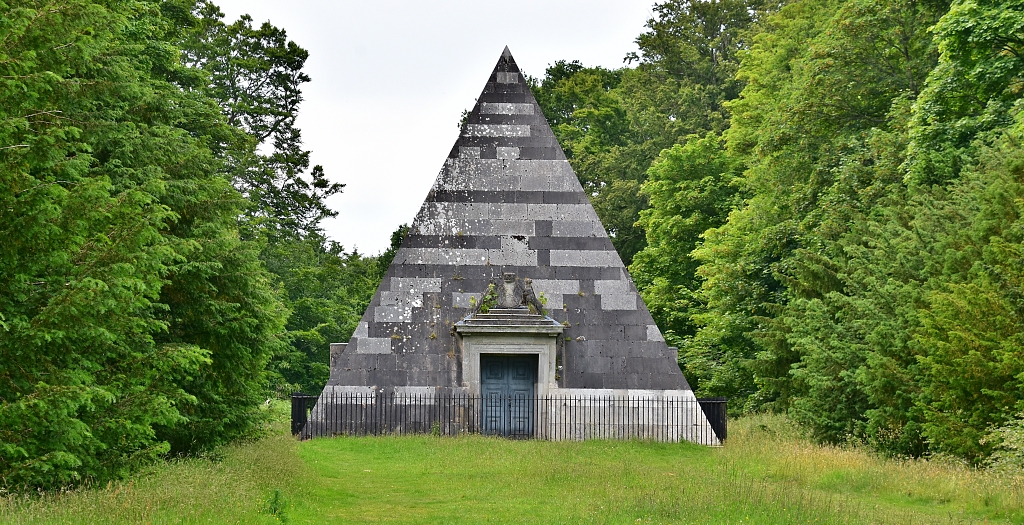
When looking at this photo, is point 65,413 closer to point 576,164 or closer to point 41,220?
point 41,220

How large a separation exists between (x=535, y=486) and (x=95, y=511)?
5990 mm

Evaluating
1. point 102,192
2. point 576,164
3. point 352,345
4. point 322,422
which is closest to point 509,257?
point 352,345

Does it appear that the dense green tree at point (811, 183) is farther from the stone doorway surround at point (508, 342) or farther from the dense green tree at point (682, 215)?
the stone doorway surround at point (508, 342)

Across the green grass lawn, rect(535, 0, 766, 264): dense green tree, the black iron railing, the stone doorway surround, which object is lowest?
the green grass lawn

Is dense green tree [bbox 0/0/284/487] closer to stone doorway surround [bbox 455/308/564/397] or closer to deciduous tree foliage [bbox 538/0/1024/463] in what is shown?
stone doorway surround [bbox 455/308/564/397]

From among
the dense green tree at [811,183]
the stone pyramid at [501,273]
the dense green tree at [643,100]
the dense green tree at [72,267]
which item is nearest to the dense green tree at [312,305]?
the dense green tree at [643,100]

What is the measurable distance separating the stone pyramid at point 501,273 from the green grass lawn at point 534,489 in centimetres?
261

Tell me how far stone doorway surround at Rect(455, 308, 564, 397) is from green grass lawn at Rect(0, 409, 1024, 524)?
2.44 meters

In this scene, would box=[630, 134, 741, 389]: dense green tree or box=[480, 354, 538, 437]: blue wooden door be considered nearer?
box=[480, 354, 538, 437]: blue wooden door

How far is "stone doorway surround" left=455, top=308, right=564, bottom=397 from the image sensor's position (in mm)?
20172

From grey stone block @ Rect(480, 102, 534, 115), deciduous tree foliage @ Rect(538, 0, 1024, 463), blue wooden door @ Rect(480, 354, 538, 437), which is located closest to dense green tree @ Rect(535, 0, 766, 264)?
deciduous tree foliage @ Rect(538, 0, 1024, 463)

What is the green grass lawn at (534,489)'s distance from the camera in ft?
32.1

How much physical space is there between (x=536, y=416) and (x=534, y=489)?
707 centimetres

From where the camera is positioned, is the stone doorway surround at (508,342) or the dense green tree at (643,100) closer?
the stone doorway surround at (508,342)
